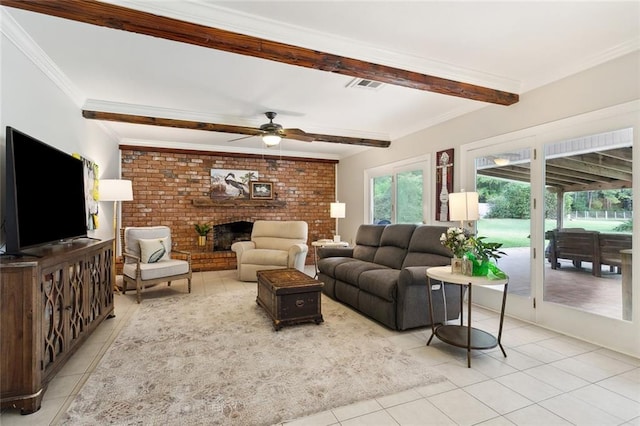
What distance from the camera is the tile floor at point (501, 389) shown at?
5.98 ft

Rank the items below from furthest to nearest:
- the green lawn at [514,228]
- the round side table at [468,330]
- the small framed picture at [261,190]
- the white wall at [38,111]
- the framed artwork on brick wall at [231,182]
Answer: the small framed picture at [261,190] < the framed artwork on brick wall at [231,182] < the green lawn at [514,228] < the round side table at [468,330] < the white wall at [38,111]

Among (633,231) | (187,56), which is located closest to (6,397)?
(187,56)

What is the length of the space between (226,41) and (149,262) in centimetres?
342

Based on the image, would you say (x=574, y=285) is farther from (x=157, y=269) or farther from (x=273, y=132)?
(x=157, y=269)

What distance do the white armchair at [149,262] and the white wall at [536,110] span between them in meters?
3.75

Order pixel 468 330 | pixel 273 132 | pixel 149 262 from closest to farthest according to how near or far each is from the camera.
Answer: pixel 468 330
pixel 273 132
pixel 149 262

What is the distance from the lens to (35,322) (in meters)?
1.89

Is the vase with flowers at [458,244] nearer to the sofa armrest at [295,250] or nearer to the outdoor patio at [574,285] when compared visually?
the outdoor patio at [574,285]

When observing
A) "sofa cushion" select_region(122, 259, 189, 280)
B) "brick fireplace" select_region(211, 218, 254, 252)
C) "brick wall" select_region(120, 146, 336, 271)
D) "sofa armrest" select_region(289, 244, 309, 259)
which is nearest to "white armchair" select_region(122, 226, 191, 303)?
"sofa cushion" select_region(122, 259, 189, 280)

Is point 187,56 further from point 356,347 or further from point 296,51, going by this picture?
point 356,347

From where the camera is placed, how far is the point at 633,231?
2.61m

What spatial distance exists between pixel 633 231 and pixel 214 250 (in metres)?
6.27

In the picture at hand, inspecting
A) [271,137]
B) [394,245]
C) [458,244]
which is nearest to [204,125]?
[271,137]

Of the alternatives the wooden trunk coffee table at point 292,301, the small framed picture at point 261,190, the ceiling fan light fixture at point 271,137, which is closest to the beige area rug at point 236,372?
the wooden trunk coffee table at point 292,301
